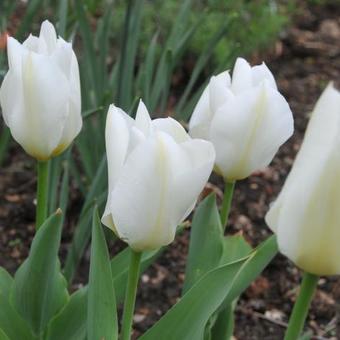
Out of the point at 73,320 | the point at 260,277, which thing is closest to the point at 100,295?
the point at 73,320

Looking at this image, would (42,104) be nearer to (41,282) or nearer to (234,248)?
(41,282)

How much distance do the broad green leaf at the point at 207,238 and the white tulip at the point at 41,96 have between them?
0.25 meters

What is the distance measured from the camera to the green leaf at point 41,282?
1031mm

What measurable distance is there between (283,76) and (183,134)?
7.91 feet

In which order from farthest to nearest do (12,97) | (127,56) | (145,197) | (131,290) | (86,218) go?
(127,56) → (86,218) → (12,97) → (131,290) → (145,197)

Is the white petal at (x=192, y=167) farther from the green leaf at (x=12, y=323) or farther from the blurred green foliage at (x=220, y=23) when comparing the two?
the blurred green foliage at (x=220, y=23)

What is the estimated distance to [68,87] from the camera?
3.55 ft

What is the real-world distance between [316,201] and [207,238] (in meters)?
0.45

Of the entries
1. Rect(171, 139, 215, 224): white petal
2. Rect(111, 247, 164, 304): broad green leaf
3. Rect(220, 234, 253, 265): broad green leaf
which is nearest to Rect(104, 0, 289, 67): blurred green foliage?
Rect(220, 234, 253, 265): broad green leaf

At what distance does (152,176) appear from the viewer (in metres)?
0.84

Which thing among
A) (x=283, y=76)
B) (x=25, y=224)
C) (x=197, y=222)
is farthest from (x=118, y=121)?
(x=283, y=76)

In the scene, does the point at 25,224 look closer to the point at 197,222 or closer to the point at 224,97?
the point at 197,222

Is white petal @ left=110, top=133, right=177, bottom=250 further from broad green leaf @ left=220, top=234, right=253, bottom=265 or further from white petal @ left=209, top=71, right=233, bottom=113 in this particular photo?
broad green leaf @ left=220, top=234, right=253, bottom=265

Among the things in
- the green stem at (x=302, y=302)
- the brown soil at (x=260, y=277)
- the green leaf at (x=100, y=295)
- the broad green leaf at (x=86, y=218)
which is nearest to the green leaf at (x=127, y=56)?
the broad green leaf at (x=86, y=218)
